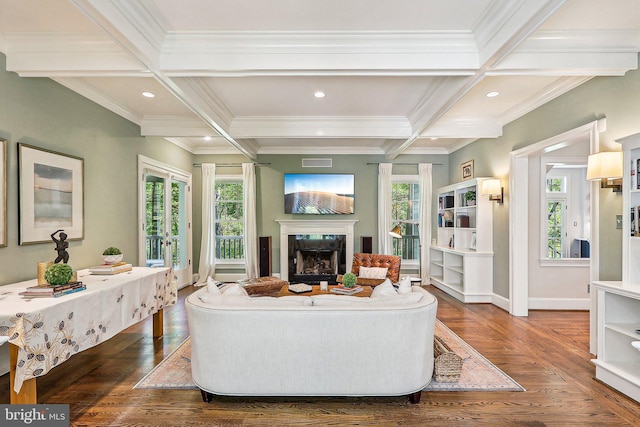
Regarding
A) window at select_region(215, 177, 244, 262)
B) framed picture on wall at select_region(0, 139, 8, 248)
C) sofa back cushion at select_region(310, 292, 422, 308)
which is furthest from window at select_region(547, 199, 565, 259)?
framed picture on wall at select_region(0, 139, 8, 248)

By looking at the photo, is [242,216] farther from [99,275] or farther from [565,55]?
[565,55]

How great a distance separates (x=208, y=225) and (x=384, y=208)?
11.2 ft

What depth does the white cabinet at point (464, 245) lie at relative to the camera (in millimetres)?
5312

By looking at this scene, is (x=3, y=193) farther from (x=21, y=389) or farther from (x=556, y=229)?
(x=556, y=229)

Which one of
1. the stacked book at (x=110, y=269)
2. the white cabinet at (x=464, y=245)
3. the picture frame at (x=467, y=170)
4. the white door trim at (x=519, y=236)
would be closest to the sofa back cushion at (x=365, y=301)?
the stacked book at (x=110, y=269)

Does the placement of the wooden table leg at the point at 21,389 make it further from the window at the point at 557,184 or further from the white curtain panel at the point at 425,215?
the window at the point at 557,184

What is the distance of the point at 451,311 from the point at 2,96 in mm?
5366

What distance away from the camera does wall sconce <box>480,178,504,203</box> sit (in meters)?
4.95

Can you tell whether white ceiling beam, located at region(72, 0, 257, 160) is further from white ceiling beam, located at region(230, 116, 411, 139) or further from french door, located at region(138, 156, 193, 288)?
french door, located at region(138, 156, 193, 288)

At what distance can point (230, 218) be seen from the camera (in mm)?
6988

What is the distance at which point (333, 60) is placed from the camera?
2732 millimetres

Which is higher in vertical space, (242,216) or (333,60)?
(333,60)

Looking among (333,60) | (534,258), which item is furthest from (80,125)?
(534,258)

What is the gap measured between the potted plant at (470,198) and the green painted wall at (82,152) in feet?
16.4
